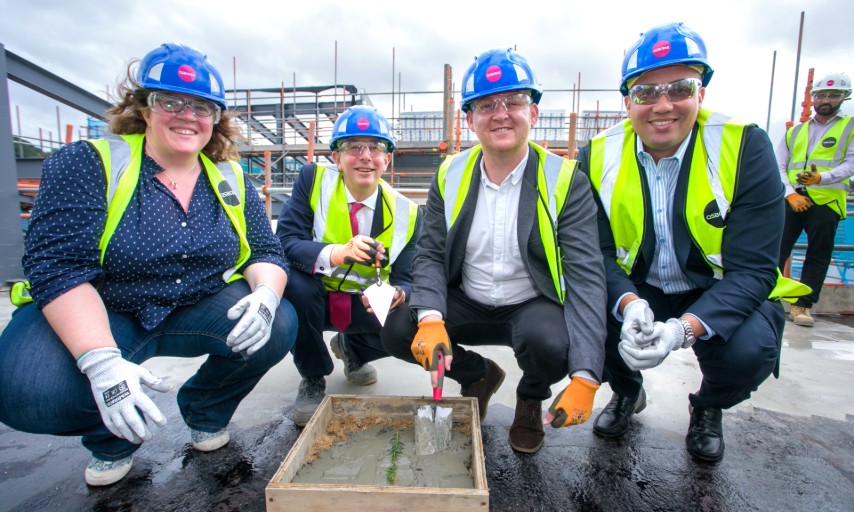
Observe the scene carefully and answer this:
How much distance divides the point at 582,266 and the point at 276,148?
14.5m

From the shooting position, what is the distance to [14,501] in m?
1.57

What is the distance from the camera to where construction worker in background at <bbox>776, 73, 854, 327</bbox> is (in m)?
3.83

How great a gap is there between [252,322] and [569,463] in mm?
1413

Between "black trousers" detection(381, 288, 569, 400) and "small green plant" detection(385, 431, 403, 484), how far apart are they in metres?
0.41

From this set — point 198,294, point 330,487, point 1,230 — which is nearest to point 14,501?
point 198,294

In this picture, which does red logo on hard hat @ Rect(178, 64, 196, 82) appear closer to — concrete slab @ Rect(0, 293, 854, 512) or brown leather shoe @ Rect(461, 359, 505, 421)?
concrete slab @ Rect(0, 293, 854, 512)

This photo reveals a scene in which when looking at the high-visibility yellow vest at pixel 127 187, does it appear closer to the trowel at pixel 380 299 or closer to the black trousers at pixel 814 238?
the trowel at pixel 380 299

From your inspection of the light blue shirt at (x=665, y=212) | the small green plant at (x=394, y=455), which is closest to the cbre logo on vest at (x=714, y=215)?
the light blue shirt at (x=665, y=212)

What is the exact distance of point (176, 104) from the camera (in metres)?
1.76

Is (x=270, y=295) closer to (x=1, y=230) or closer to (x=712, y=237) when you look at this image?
(x=712, y=237)

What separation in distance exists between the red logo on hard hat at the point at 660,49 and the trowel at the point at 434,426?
149 centimetres

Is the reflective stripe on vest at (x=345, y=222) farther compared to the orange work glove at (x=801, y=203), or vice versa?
the orange work glove at (x=801, y=203)

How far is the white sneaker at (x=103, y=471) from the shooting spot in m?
1.63

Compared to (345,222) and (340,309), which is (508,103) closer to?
(345,222)
